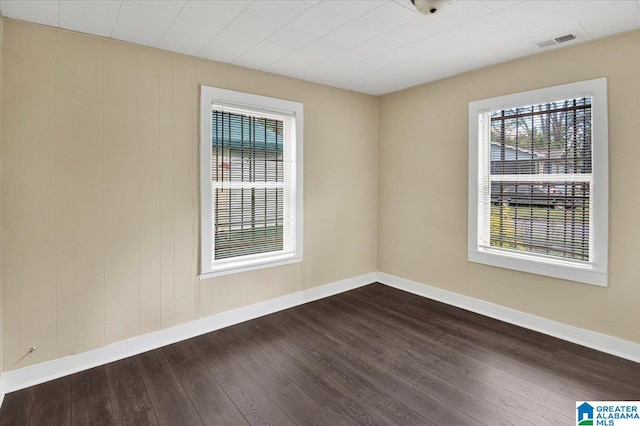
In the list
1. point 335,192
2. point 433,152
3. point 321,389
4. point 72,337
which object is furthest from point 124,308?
point 433,152

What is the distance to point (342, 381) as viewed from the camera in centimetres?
241

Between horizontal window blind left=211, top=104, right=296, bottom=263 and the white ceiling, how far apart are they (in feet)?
2.03

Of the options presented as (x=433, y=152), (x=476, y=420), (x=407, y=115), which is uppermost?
(x=407, y=115)

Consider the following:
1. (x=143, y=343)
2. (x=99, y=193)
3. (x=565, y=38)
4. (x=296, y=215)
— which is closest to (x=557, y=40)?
(x=565, y=38)

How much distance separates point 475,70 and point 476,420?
327cm

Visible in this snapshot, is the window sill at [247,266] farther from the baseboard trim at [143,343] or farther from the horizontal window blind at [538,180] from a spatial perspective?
the horizontal window blind at [538,180]

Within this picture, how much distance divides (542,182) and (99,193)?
3934 millimetres

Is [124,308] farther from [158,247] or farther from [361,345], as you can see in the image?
[361,345]

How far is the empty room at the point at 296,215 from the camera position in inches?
89.0

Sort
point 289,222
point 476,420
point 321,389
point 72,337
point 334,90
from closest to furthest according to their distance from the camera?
point 476,420 < point 321,389 < point 72,337 < point 289,222 < point 334,90

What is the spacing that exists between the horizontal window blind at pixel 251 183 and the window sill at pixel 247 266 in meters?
0.12

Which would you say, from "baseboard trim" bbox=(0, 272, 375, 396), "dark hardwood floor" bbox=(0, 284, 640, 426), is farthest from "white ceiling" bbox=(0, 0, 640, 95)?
"dark hardwood floor" bbox=(0, 284, 640, 426)

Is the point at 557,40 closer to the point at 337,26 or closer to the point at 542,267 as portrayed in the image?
the point at 337,26

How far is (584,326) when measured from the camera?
292 cm
